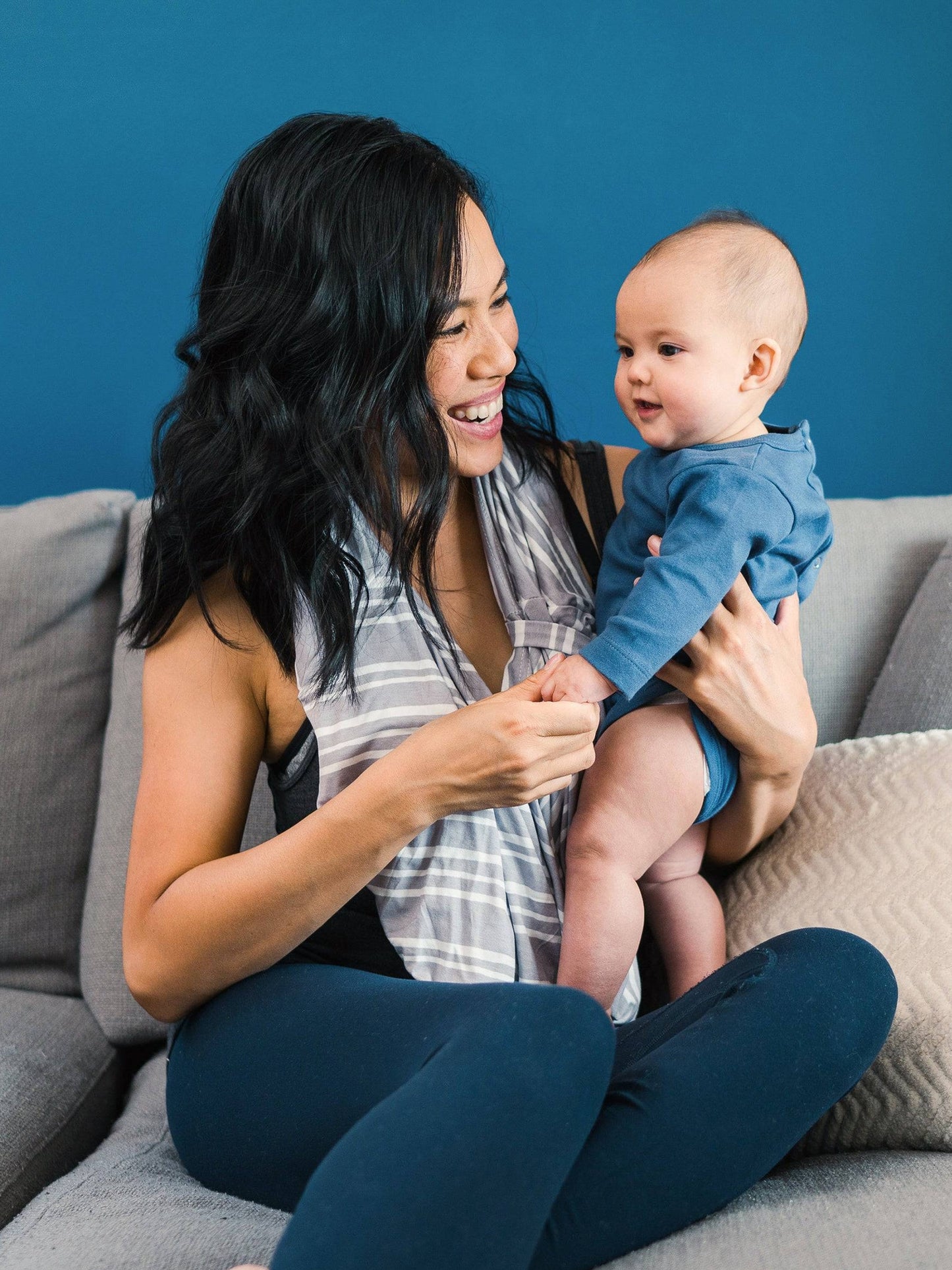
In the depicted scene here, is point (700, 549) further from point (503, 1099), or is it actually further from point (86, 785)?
point (86, 785)

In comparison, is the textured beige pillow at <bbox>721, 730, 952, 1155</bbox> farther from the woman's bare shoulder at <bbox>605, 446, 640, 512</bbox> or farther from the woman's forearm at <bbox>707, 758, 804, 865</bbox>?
the woman's bare shoulder at <bbox>605, 446, 640, 512</bbox>

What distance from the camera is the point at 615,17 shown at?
6.01 ft

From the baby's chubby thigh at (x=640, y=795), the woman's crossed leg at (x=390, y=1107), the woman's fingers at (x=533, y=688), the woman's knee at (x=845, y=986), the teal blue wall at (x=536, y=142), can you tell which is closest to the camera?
the woman's crossed leg at (x=390, y=1107)

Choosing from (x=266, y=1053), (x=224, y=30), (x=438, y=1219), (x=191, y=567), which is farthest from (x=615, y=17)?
(x=438, y=1219)

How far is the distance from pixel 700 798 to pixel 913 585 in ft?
1.78

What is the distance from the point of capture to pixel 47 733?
159cm

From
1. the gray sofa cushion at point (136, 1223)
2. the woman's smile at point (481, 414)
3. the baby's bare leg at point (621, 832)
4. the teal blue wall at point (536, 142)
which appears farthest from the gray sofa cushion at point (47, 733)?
the baby's bare leg at point (621, 832)

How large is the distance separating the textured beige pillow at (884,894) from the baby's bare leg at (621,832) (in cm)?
14

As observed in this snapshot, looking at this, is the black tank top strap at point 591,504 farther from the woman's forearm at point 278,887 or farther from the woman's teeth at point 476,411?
the woman's forearm at point 278,887

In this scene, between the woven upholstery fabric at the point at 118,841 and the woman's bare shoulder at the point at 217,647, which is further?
the woven upholstery fabric at the point at 118,841

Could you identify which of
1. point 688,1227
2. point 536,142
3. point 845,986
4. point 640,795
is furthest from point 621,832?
point 536,142

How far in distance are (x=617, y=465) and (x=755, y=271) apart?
0.37 metres

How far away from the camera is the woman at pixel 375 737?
928 millimetres

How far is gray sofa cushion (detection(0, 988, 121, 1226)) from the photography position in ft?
4.10
